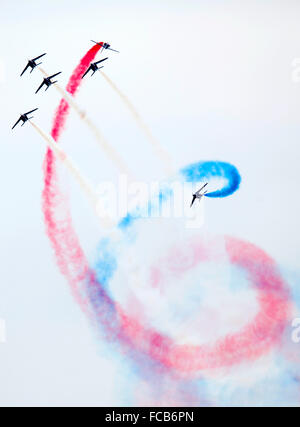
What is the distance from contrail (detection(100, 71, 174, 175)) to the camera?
9.79ft

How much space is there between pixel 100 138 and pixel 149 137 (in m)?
0.30

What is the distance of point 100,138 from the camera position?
3.00 metres

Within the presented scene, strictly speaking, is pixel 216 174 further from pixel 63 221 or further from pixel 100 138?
pixel 63 221

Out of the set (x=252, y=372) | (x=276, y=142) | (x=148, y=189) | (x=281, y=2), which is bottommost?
(x=252, y=372)

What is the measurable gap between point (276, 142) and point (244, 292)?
3.04ft

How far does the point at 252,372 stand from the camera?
2957 mm

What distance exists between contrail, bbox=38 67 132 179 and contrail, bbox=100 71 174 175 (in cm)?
21

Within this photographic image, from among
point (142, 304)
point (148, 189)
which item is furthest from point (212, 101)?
point (142, 304)

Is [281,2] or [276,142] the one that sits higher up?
[281,2]

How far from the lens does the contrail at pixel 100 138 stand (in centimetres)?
299

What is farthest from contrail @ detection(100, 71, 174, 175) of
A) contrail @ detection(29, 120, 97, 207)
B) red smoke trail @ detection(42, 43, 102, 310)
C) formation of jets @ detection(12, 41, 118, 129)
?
contrail @ detection(29, 120, 97, 207)

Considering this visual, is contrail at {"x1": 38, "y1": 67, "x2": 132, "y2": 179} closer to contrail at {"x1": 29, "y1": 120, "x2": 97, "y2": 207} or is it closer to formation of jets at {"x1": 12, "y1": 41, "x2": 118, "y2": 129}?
formation of jets at {"x1": 12, "y1": 41, "x2": 118, "y2": 129}

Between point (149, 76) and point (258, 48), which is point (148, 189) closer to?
point (149, 76)

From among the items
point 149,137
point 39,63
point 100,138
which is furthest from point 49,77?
point 149,137
